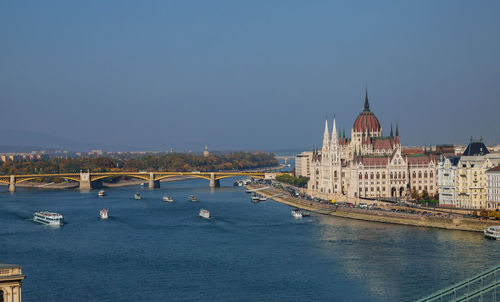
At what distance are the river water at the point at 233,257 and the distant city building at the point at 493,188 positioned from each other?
6.11m

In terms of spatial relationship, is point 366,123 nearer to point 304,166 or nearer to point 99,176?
point 304,166

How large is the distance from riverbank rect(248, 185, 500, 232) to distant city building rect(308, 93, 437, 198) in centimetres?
520

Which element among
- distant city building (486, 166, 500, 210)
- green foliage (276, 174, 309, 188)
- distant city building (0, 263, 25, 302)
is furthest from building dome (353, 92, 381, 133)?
distant city building (0, 263, 25, 302)

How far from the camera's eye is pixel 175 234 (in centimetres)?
4294

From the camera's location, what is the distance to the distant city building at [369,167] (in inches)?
2473

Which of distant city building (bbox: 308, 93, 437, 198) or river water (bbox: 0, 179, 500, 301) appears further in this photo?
distant city building (bbox: 308, 93, 437, 198)

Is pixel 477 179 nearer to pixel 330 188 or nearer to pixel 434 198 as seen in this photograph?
pixel 434 198

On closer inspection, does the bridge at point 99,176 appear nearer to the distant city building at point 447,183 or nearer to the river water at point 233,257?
the river water at point 233,257

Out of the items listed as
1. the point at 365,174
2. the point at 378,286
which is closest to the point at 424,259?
the point at 378,286

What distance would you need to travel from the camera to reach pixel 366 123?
73375mm

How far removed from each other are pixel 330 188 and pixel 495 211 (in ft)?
84.5

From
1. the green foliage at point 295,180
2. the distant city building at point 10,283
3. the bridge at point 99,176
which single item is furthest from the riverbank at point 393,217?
the distant city building at point 10,283

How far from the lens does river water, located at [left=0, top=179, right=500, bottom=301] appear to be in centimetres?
2761

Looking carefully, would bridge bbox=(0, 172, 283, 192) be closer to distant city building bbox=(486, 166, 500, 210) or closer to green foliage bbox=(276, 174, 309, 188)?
green foliage bbox=(276, 174, 309, 188)
